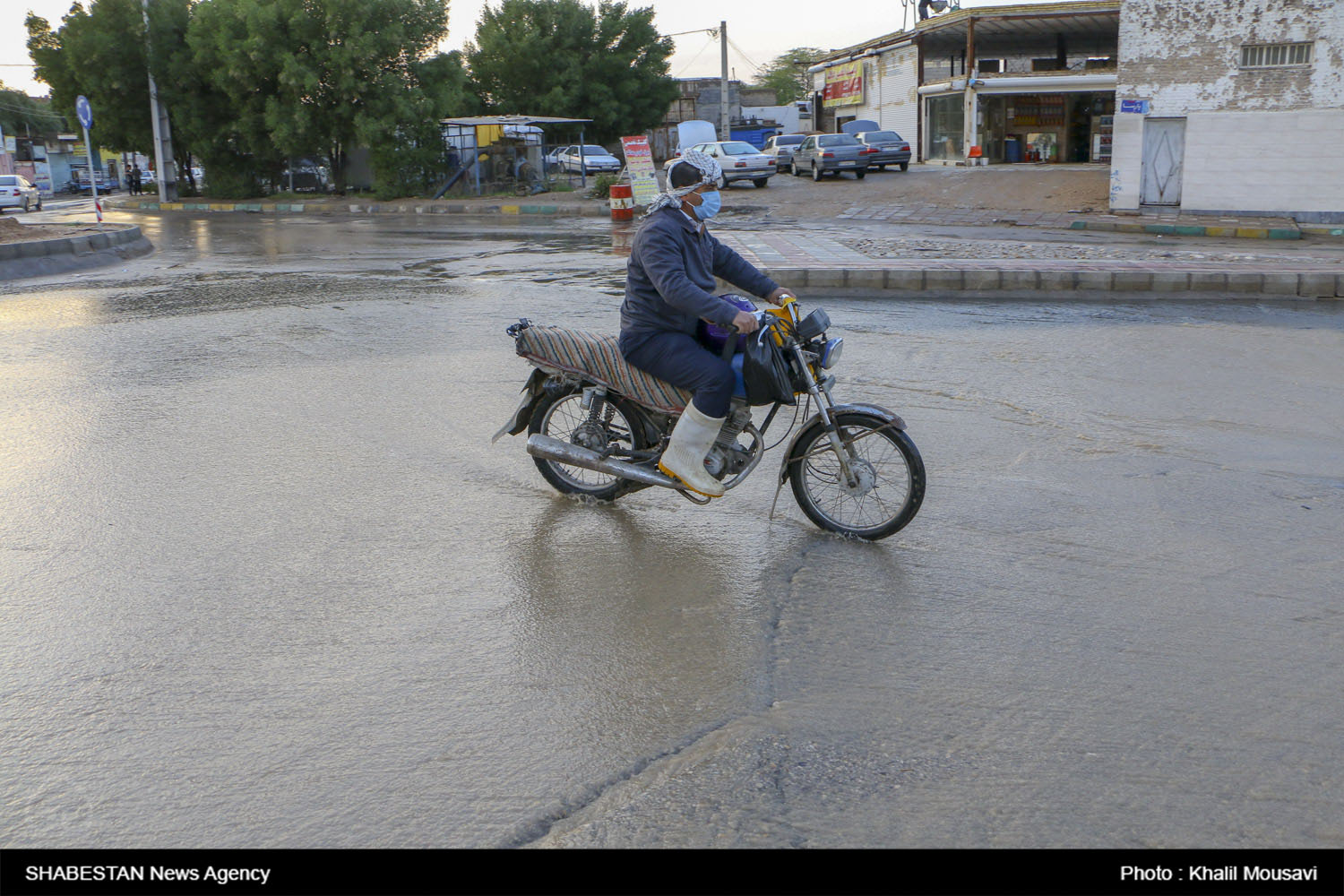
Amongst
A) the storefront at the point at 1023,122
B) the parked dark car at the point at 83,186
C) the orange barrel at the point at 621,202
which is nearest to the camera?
the orange barrel at the point at 621,202

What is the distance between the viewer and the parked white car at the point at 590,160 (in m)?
44.4

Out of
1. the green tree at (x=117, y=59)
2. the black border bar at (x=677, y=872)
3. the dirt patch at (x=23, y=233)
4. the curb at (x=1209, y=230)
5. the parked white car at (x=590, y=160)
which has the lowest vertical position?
the black border bar at (x=677, y=872)

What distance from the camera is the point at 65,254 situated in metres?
17.2

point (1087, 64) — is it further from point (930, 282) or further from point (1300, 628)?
point (1300, 628)

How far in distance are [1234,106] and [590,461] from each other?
76.0 ft

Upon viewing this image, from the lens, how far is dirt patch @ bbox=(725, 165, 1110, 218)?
91.6ft

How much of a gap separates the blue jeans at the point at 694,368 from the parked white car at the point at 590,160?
39626 mm

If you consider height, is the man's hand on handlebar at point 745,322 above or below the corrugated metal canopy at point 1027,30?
below

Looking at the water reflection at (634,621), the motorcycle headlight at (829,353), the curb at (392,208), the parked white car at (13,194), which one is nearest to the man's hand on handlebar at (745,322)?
the motorcycle headlight at (829,353)

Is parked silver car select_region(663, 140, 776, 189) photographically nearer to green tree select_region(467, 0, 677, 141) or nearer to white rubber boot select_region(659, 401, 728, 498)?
green tree select_region(467, 0, 677, 141)

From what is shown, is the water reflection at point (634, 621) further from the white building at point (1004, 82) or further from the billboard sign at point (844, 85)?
the billboard sign at point (844, 85)

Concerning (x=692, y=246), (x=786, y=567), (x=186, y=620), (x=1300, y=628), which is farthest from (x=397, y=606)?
(x=1300, y=628)

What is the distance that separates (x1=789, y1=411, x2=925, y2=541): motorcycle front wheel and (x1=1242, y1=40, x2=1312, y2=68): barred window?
22.7 m

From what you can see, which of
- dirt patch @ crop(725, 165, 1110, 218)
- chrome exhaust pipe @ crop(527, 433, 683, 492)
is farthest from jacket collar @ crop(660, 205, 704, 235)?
dirt patch @ crop(725, 165, 1110, 218)
